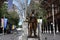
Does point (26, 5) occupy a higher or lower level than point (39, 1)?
lower

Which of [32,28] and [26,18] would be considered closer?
[26,18]

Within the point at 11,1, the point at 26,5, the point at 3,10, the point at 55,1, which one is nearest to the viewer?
the point at 26,5

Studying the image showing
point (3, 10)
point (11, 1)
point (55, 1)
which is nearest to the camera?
point (11, 1)

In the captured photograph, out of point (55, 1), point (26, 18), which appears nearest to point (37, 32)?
point (26, 18)

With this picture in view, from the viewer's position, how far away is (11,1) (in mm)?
19125

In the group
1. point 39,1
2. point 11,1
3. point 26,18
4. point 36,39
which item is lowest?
point 36,39

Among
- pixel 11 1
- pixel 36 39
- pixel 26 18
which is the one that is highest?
pixel 11 1

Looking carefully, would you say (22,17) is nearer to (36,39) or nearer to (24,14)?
(24,14)

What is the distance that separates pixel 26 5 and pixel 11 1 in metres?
2.64

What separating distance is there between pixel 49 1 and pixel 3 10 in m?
17.7

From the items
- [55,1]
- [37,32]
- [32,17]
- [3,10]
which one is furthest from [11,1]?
[55,1]

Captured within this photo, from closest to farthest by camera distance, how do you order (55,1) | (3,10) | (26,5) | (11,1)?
(26,5) → (11,1) → (3,10) → (55,1)

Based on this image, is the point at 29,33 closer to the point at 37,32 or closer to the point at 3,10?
the point at 37,32

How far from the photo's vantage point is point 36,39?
19.4 meters
